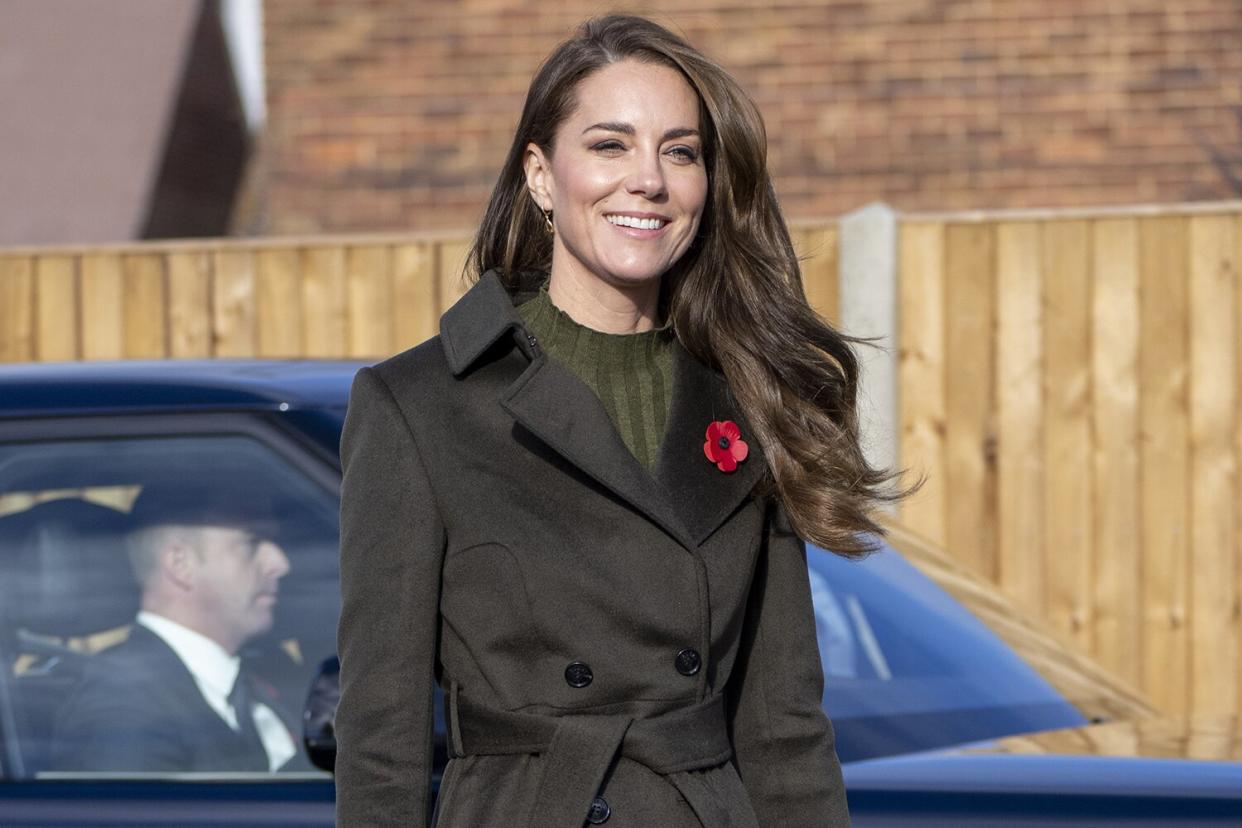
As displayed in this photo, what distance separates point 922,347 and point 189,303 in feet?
8.17

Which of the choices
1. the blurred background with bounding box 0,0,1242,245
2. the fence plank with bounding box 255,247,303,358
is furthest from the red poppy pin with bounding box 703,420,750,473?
the blurred background with bounding box 0,0,1242,245

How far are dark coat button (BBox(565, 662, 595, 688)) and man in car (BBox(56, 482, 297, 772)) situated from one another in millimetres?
812

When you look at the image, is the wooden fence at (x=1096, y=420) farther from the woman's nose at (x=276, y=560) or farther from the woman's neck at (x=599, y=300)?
the woman's neck at (x=599, y=300)

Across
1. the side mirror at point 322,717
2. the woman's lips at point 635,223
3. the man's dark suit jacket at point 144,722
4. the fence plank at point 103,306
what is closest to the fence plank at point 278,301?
the fence plank at point 103,306

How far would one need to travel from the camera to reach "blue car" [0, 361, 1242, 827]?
2.41 m

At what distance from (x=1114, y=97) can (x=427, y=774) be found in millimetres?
6538

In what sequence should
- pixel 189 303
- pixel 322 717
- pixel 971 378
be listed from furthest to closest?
pixel 189 303
pixel 971 378
pixel 322 717

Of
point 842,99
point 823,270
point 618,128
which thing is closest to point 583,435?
point 618,128

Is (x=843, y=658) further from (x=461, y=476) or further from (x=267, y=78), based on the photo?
(x=267, y=78)

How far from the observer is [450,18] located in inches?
316

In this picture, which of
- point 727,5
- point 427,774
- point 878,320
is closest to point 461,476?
point 427,774

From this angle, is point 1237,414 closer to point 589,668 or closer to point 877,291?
point 877,291

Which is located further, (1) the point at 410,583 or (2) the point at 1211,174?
(2) the point at 1211,174

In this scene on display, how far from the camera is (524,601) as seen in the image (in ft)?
6.12
